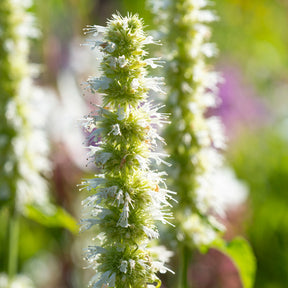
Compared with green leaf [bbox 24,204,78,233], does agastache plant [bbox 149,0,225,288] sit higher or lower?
higher

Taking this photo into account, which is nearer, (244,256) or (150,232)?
(150,232)

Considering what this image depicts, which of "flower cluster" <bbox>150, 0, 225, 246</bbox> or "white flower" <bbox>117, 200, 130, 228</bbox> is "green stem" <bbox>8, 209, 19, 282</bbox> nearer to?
"flower cluster" <bbox>150, 0, 225, 246</bbox>

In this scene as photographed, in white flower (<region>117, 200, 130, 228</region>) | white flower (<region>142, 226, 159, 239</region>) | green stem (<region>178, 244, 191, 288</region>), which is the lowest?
green stem (<region>178, 244, 191, 288</region>)

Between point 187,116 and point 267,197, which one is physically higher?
point 187,116

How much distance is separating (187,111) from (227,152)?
114 inches

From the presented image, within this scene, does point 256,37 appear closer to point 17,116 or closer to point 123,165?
point 17,116

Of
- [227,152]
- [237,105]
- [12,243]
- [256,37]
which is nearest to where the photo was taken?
[12,243]

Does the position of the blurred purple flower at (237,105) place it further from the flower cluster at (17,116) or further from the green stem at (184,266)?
the green stem at (184,266)

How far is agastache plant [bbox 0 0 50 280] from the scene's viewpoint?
2742 millimetres

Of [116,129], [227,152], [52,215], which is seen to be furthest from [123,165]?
[227,152]

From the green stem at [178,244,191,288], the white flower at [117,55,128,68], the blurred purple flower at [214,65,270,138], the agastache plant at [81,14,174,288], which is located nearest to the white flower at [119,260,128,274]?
the agastache plant at [81,14,174,288]

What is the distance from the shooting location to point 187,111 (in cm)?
236

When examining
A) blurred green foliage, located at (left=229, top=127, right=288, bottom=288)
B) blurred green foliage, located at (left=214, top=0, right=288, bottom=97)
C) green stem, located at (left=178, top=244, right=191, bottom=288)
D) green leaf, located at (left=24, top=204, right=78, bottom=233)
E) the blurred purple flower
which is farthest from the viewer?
blurred green foliage, located at (left=214, top=0, right=288, bottom=97)

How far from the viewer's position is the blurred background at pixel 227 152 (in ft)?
11.7
